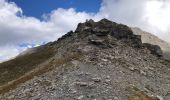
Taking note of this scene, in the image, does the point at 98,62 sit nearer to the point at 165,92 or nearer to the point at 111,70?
the point at 111,70

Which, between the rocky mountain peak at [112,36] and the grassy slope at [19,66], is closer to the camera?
the rocky mountain peak at [112,36]

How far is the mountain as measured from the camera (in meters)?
57.9

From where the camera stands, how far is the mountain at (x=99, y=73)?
57938mm

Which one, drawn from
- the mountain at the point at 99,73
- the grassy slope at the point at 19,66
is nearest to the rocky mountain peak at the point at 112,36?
the mountain at the point at 99,73

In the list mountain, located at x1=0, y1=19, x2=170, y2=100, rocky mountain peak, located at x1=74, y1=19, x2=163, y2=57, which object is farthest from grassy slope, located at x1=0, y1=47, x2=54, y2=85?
rocky mountain peak, located at x1=74, y1=19, x2=163, y2=57

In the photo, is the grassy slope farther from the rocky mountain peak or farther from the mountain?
the rocky mountain peak

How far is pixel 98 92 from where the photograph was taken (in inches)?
2247

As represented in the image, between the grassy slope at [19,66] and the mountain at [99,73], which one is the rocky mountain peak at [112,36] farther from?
the grassy slope at [19,66]

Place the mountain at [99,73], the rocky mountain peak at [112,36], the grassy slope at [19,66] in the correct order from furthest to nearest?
the grassy slope at [19,66] → the rocky mountain peak at [112,36] → the mountain at [99,73]

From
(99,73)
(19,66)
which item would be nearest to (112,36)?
(19,66)

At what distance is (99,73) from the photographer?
64.4 m

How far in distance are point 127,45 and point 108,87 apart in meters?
27.8

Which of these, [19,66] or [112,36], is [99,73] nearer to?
[112,36]

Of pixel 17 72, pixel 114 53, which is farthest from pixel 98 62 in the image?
pixel 17 72
